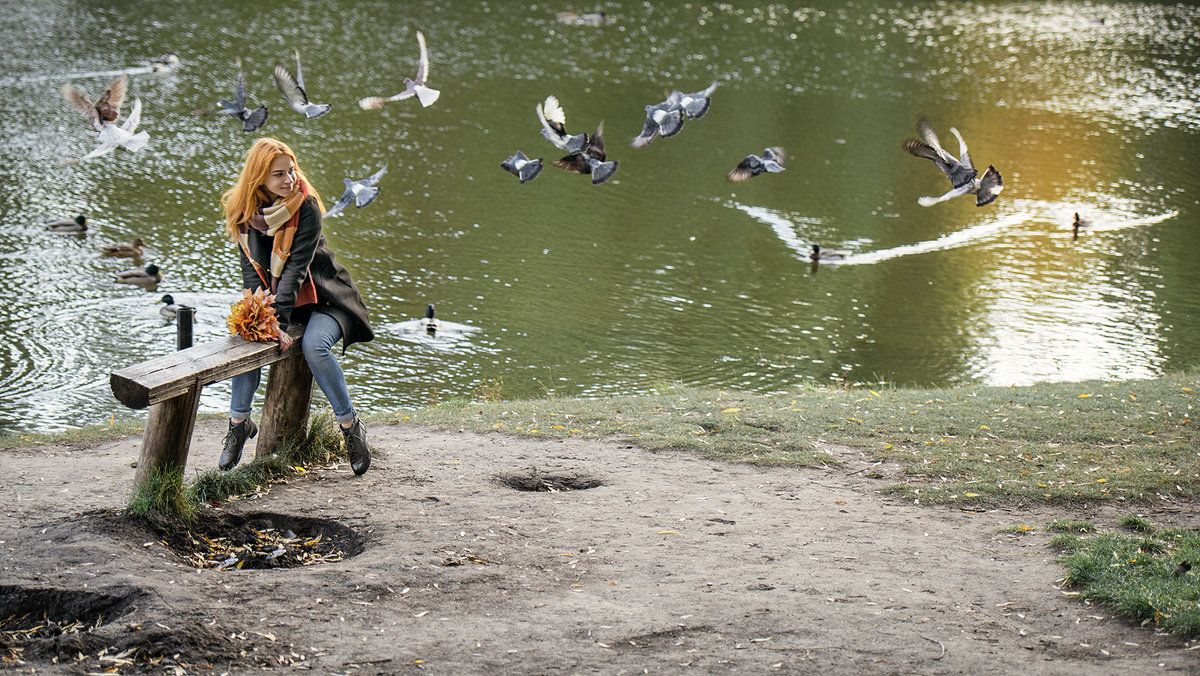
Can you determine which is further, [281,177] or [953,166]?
[953,166]

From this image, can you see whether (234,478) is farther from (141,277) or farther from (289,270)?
(141,277)

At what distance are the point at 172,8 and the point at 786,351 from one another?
27661 millimetres

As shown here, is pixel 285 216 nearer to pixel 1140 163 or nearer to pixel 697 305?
pixel 697 305

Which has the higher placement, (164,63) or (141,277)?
(164,63)

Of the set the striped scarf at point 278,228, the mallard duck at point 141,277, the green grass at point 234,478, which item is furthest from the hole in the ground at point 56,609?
the mallard duck at point 141,277

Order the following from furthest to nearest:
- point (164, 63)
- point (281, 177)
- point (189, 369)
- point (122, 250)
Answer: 1. point (164, 63)
2. point (122, 250)
3. point (281, 177)
4. point (189, 369)

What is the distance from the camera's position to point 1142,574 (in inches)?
231

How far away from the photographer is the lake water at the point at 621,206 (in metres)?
14.7

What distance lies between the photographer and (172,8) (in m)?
35.2

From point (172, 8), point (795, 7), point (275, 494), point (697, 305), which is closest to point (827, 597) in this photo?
point (275, 494)

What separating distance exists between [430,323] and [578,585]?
9483mm

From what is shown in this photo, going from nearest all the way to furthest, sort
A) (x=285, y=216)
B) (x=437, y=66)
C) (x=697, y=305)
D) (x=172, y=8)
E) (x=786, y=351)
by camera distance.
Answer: (x=285, y=216) < (x=786, y=351) < (x=697, y=305) < (x=437, y=66) < (x=172, y=8)

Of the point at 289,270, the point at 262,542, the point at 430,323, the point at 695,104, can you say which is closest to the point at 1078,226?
the point at 430,323

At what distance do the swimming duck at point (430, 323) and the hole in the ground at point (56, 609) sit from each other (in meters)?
9.54
